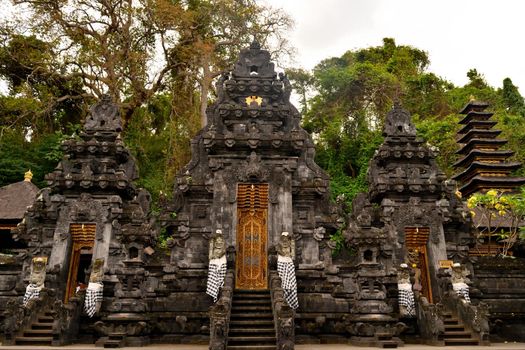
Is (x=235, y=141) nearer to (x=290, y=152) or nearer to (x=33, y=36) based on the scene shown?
(x=290, y=152)

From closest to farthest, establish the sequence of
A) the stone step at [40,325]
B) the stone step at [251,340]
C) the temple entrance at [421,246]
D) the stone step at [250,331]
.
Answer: the stone step at [251,340], the stone step at [250,331], the stone step at [40,325], the temple entrance at [421,246]

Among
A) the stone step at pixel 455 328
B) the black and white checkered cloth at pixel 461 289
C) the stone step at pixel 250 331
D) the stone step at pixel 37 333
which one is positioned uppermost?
the black and white checkered cloth at pixel 461 289

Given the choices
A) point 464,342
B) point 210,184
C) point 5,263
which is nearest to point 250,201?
point 210,184

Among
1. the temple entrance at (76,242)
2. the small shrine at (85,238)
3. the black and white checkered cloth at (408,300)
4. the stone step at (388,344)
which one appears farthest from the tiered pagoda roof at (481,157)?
the temple entrance at (76,242)

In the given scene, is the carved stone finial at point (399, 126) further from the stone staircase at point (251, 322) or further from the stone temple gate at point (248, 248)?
the stone staircase at point (251, 322)

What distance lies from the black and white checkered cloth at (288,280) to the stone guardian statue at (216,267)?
65.2 inches

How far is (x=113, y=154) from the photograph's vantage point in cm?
1722

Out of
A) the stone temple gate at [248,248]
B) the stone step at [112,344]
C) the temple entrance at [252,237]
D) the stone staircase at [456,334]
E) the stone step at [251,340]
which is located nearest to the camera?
the stone step at [251,340]

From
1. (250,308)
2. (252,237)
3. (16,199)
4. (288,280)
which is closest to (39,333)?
(250,308)

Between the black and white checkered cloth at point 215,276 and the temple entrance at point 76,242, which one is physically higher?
the temple entrance at point 76,242

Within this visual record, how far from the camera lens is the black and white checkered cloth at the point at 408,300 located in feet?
43.4

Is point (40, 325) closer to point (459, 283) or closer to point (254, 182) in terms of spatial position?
point (254, 182)

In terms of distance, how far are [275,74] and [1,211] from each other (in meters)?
14.6

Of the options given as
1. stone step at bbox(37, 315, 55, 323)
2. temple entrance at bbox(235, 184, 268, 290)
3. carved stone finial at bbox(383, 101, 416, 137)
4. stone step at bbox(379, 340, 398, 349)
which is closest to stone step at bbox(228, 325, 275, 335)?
stone step at bbox(379, 340, 398, 349)
